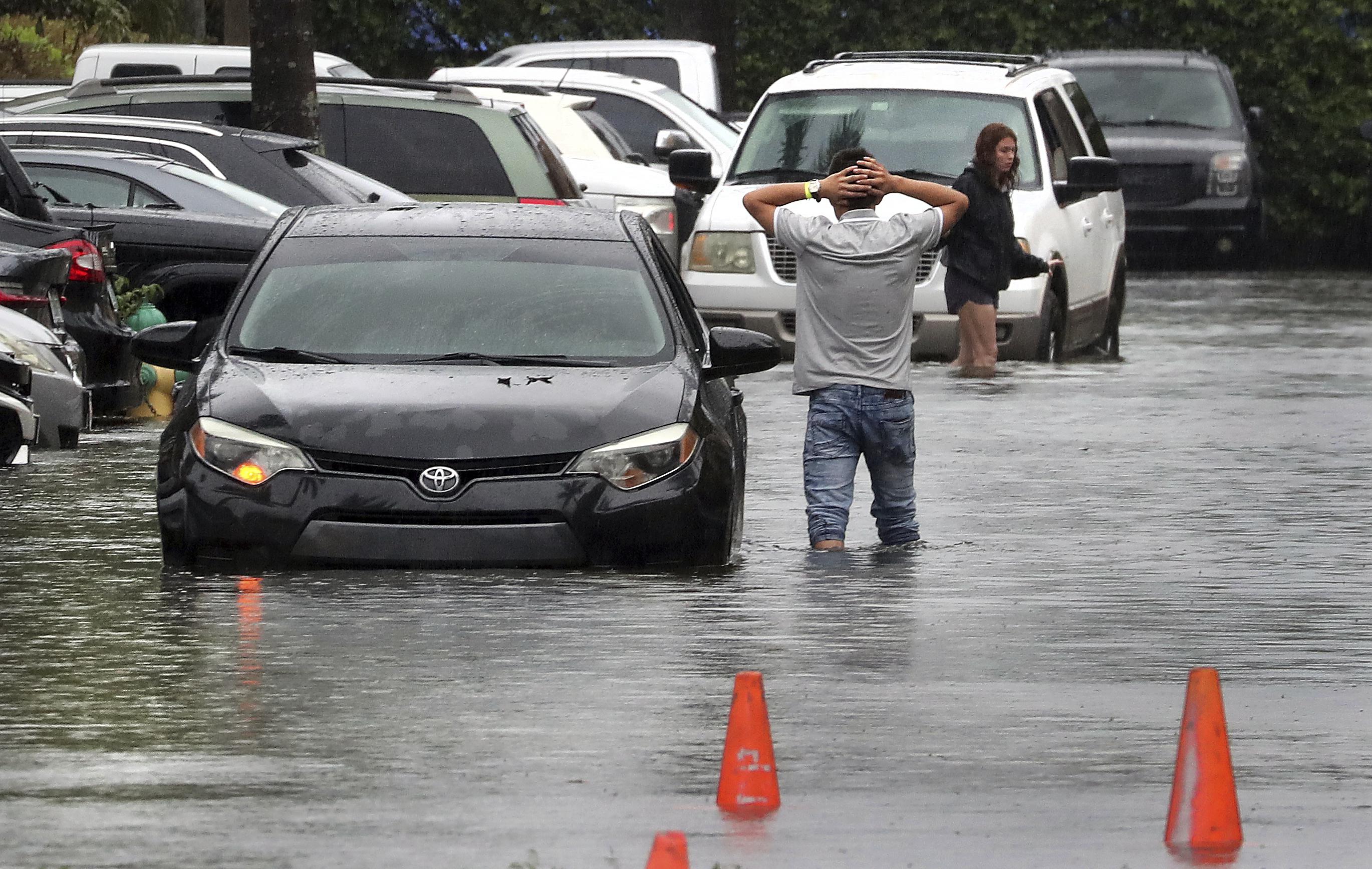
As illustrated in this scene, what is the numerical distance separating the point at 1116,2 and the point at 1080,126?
49.5 feet

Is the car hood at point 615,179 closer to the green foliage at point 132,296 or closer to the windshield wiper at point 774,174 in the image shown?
the windshield wiper at point 774,174

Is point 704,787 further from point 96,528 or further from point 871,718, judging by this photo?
point 96,528

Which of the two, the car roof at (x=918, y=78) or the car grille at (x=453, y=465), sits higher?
the car grille at (x=453, y=465)

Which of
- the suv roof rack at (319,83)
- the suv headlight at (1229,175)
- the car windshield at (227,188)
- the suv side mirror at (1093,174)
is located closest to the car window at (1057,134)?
the suv side mirror at (1093,174)

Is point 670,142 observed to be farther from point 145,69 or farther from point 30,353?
point 30,353

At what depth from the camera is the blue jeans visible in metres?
11.8

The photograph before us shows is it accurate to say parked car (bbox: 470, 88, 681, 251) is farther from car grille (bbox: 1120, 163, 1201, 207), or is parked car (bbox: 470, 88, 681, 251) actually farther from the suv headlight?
the suv headlight

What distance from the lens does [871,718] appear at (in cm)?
833

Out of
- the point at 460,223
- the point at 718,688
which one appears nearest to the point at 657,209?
the point at 460,223

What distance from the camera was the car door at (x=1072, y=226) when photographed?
21.8 m

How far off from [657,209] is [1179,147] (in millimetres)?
9029

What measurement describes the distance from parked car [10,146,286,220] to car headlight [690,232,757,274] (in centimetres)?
372

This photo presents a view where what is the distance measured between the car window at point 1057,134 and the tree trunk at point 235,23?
53.5 ft

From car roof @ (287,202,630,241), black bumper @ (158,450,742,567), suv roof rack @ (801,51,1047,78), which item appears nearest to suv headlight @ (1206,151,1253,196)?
suv roof rack @ (801,51,1047,78)
